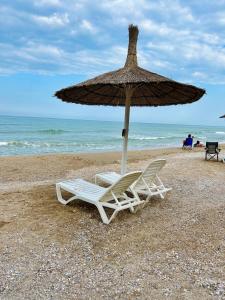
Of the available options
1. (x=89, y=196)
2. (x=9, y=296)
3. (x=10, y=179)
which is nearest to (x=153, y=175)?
(x=89, y=196)

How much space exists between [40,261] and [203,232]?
2.23m

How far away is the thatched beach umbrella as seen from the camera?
5.06 meters

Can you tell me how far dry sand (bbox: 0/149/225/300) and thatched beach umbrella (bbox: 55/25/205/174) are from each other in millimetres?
1659

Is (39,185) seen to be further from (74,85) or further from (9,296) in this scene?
(9,296)

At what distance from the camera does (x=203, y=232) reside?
423 centimetres

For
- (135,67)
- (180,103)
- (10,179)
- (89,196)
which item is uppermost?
(135,67)

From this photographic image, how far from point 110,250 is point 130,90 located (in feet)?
10.5

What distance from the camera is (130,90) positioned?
19.2ft

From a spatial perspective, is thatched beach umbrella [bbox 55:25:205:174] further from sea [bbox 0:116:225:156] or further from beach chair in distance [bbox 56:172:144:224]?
sea [bbox 0:116:225:156]

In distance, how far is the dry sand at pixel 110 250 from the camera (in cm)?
289

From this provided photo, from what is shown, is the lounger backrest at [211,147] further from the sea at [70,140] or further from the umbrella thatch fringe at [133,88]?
the sea at [70,140]

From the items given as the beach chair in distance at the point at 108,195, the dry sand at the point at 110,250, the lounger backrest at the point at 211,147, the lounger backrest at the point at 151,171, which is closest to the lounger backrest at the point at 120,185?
the beach chair in distance at the point at 108,195

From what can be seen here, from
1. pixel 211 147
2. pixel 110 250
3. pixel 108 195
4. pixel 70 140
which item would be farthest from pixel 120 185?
pixel 70 140

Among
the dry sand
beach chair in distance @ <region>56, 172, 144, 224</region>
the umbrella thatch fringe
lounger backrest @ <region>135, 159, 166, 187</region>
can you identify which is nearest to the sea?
the umbrella thatch fringe
